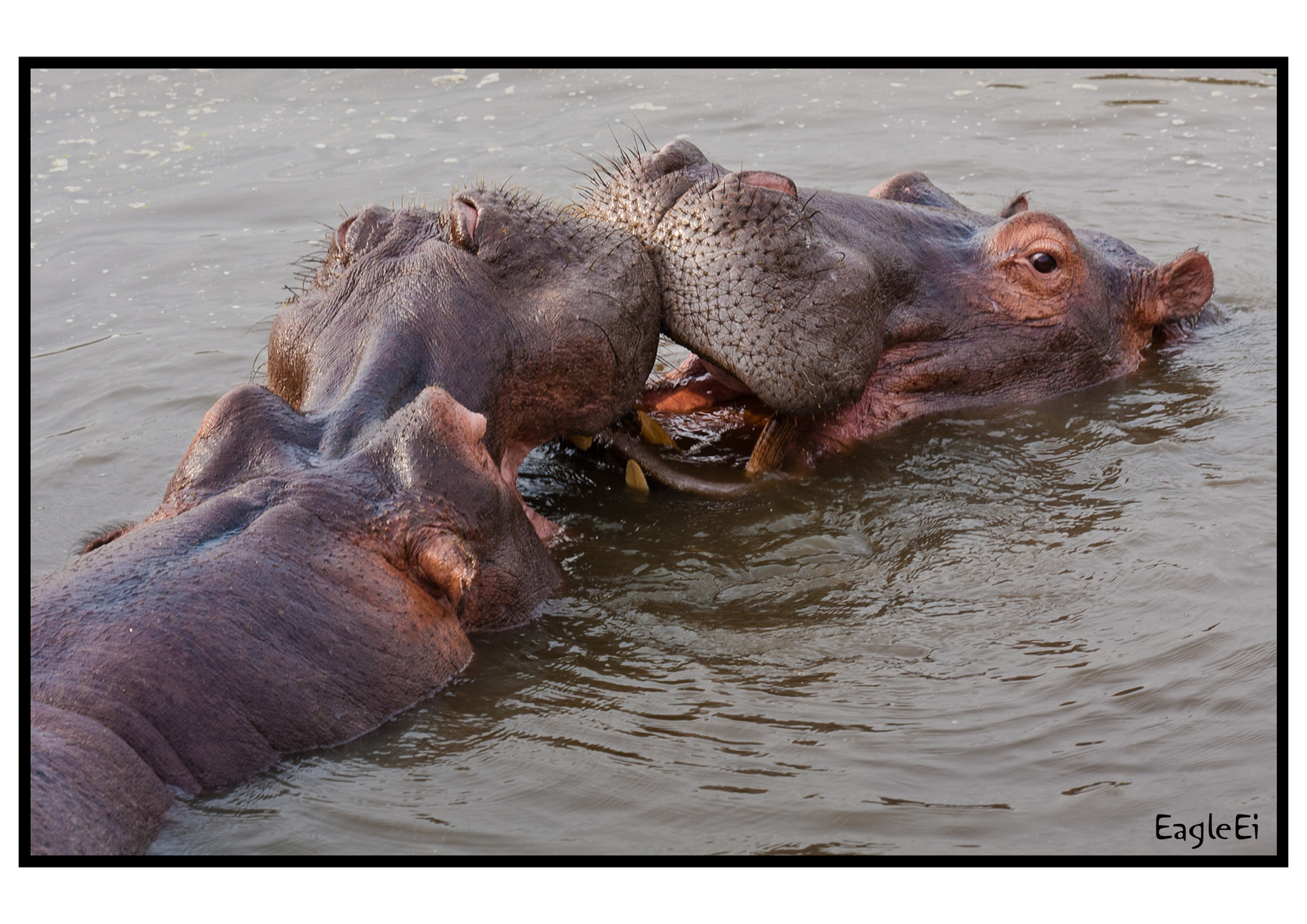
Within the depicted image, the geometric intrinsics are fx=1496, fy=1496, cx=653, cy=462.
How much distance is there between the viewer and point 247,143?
38.2 ft

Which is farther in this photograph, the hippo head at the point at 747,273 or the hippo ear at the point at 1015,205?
the hippo ear at the point at 1015,205

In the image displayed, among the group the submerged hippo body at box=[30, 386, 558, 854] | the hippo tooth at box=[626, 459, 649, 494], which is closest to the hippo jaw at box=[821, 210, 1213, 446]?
the hippo tooth at box=[626, 459, 649, 494]

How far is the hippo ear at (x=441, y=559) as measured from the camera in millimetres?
4496

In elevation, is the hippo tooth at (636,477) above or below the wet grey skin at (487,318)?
below

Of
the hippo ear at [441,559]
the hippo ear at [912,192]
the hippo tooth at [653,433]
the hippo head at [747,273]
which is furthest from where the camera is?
the hippo ear at [912,192]

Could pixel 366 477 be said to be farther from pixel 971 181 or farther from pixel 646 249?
pixel 971 181

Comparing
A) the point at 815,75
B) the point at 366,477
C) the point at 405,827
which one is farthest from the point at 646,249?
the point at 815,75

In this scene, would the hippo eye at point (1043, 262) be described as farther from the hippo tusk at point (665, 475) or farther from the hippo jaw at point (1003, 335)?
the hippo tusk at point (665, 475)

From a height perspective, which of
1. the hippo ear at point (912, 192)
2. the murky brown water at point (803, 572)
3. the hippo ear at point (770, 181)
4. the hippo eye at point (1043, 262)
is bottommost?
the murky brown water at point (803, 572)

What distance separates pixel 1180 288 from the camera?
7.64 meters

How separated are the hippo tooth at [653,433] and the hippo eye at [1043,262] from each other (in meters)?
1.85

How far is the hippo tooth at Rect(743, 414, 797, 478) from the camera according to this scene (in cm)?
643

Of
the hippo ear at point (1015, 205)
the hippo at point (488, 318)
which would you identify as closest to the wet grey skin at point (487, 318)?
Answer: the hippo at point (488, 318)

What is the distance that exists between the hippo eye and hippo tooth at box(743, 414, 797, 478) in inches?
54.9
